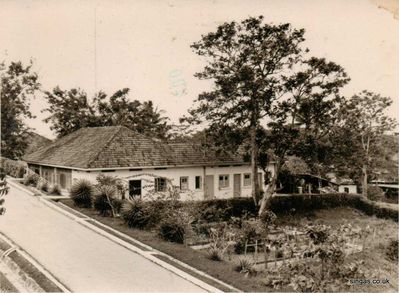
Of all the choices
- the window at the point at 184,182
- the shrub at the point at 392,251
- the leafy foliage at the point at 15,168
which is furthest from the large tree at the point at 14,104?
the shrub at the point at 392,251

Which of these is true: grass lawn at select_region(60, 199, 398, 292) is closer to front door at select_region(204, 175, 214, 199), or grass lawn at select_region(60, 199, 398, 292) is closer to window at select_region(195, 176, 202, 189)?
window at select_region(195, 176, 202, 189)

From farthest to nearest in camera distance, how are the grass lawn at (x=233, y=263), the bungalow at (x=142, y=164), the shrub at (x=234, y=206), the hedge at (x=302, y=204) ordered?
the bungalow at (x=142, y=164) → the hedge at (x=302, y=204) → the shrub at (x=234, y=206) → the grass lawn at (x=233, y=263)

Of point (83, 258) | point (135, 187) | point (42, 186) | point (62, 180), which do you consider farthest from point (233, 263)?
point (62, 180)

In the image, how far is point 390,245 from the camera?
1527 centimetres

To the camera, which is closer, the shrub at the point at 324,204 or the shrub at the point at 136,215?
the shrub at the point at 136,215

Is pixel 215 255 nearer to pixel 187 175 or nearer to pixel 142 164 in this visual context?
pixel 142 164

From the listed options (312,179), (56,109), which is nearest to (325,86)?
(312,179)

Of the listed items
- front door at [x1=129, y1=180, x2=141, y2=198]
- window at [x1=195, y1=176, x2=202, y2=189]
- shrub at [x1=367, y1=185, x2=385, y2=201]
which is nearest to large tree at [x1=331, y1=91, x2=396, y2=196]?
shrub at [x1=367, y1=185, x2=385, y2=201]

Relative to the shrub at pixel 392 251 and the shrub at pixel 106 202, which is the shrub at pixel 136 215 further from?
the shrub at pixel 392 251

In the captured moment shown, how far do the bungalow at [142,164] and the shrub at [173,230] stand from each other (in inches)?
247

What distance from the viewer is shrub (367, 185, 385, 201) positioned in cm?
3453

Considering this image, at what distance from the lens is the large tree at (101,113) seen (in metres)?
36.2

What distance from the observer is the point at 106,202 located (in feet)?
59.6

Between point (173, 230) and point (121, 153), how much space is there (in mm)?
9815
